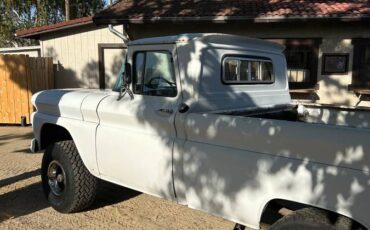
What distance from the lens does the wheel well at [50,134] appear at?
489cm

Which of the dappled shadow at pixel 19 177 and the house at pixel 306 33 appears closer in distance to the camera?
the dappled shadow at pixel 19 177

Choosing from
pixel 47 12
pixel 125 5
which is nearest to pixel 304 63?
pixel 125 5

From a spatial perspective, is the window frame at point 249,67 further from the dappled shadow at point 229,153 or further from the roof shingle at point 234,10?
the roof shingle at point 234,10

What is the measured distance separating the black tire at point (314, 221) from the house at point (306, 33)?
7.43 m

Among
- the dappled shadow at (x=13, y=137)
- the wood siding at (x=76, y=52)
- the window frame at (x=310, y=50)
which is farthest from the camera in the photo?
the wood siding at (x=76, y=52)

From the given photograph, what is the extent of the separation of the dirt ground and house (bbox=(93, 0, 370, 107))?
527 centimetres

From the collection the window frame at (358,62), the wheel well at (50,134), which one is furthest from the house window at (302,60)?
the wheel well at (50,134)

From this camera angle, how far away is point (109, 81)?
12172mm

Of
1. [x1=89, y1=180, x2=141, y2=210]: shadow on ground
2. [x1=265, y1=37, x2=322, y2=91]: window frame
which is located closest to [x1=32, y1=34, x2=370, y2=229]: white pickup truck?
[x1=89, y1=180, x2=141, y2=210]: shadow on ground

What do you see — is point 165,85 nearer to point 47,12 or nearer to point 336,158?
point 336,158

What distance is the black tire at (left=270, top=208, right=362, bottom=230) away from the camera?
244 centimetres

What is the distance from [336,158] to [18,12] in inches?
1181

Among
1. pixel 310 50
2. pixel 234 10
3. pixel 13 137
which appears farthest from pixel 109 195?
pixel 310 50

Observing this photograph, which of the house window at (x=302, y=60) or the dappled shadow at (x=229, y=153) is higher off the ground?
the house window at (x=302, y=60)
